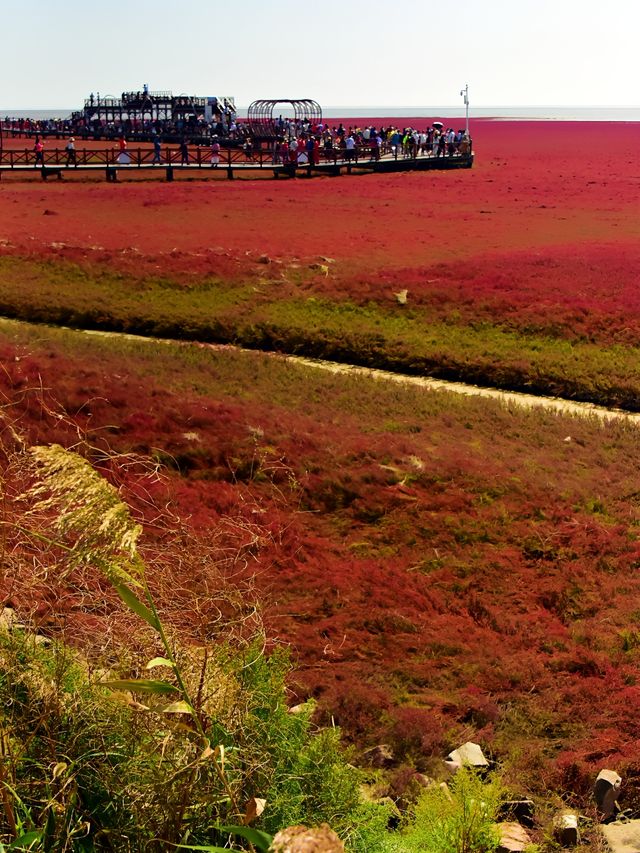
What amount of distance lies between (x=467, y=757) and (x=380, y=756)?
619 mm

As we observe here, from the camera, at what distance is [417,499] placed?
1211 centimetres

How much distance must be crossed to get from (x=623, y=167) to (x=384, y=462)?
59.1 meters

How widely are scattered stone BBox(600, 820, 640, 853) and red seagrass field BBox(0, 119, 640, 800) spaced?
0.55 m

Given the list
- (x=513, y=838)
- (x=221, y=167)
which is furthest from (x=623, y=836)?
(x=221, y=167)

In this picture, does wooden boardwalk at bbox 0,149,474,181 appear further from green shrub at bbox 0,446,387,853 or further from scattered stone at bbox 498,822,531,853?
green shrub at bbox 0,446,387,853

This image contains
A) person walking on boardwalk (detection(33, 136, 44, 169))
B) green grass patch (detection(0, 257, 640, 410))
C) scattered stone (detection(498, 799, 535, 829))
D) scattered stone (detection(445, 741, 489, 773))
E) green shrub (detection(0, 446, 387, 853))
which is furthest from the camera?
person walking on boardwalk (detection(33, 136, 44, 169))

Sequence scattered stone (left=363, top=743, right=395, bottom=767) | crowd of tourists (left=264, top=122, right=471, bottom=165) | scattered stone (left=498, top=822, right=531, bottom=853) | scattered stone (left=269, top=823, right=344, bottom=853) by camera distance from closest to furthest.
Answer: scattered stone (left=269, top=823, right=344, bottom=853)
scattered stone (left=498, top=822, right=531, bottom=853)
scattered stone (left=363, top=743, right=395, bottom=767)
crowd of tourists (left=264, top=122, right=471, bottom=165)

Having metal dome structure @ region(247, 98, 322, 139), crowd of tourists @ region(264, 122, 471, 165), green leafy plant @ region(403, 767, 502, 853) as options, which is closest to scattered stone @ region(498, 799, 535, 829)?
green leafy plant @ region(403, 767, 502, 853)

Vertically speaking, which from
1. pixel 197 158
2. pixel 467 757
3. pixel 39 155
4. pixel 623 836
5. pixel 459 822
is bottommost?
pixel 623 836

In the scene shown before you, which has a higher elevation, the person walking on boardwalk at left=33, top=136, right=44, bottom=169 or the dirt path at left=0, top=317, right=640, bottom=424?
the person walking on boardwalk at left=33, top=136, right=44, bottom=169

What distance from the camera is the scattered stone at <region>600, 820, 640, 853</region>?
612 centimetres

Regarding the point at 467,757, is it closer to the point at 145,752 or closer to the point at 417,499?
the point at 145,752

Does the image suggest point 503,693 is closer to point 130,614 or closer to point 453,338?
point 130,614

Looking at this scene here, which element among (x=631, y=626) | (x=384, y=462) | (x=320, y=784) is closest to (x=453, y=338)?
(x=384, y=462)
